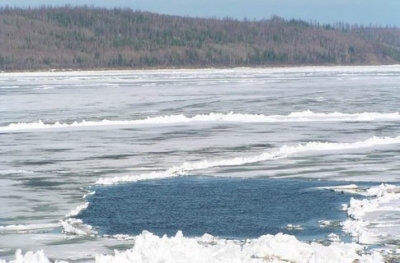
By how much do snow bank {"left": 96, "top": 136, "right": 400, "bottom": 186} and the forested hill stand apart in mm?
107618

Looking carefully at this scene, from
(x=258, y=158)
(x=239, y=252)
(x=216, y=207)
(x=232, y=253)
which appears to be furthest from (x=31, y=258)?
(x=258, y=158)

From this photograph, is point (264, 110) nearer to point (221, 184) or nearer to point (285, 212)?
point (221, 184)

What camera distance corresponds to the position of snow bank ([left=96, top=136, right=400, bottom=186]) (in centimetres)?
1787

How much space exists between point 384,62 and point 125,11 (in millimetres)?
54850

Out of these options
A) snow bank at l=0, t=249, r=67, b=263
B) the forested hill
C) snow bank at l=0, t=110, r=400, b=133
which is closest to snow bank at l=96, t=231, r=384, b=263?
snow bank at l=0, t=249, r=67, b=263

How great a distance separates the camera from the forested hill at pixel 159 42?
461ft

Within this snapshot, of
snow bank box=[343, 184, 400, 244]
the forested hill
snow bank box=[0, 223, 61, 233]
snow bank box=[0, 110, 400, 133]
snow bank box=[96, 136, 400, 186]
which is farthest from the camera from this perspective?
the forested hill

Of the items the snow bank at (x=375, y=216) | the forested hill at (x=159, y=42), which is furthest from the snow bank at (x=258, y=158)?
the forested hill at (x=159, y=42)

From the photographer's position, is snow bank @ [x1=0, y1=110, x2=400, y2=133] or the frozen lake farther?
snow bank @ [x1=0, y1=110, x2=400, y2=133]

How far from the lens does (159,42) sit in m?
156

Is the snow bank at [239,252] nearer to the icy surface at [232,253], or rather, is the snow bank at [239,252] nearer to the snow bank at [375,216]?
the icy surface at [232,253]

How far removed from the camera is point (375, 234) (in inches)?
476

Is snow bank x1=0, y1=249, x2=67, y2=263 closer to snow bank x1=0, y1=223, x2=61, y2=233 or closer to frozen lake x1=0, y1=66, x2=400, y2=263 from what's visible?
frozen lake x1=0, y1=66, x2=400, y2=263

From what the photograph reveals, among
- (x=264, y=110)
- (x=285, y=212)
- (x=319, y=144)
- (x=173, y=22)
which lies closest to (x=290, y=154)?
(x=319, y=144)
